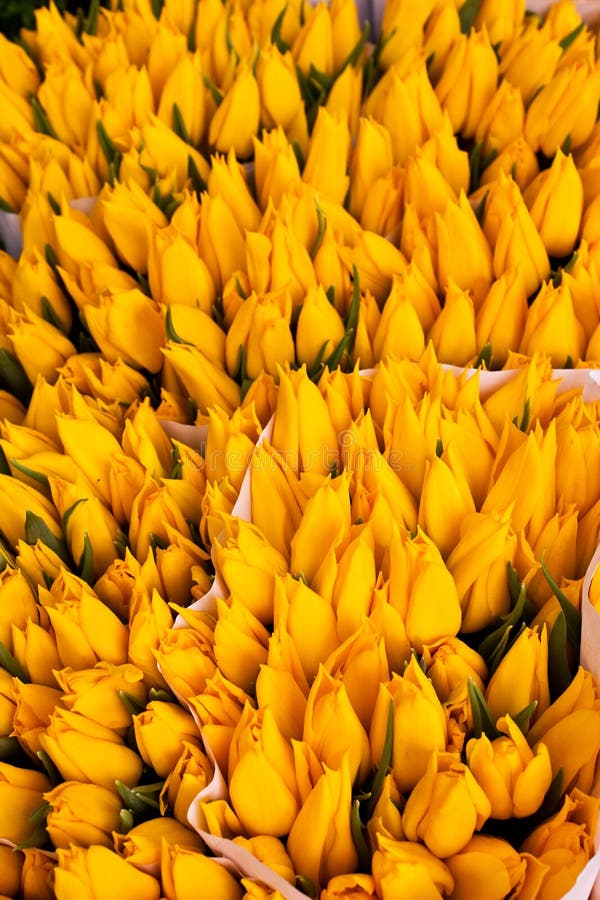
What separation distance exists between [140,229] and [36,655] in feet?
1.13

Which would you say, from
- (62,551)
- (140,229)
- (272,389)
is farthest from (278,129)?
(62,551)

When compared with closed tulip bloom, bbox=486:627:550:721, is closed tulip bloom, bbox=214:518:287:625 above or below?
above

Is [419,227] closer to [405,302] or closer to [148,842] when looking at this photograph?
[405,302]

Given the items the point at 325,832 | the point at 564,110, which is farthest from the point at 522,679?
the point at 564,110

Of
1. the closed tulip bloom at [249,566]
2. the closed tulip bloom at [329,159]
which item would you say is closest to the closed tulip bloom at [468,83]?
the closed tulip bloom at [329,159]

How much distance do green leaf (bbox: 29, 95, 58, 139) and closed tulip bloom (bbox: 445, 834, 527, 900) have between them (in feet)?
2.21

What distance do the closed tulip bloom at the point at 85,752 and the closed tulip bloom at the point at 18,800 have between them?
2 cm

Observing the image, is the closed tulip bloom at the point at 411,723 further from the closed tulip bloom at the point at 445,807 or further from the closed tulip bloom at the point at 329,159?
the closed tulip bloom at the point at 329,159

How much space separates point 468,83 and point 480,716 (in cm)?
54

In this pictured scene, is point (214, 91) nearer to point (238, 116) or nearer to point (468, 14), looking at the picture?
point (238, 116)

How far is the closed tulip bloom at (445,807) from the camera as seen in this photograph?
0.45 m

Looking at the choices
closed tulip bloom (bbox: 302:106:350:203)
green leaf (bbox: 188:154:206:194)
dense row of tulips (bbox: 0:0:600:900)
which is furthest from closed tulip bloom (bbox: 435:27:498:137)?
green leaf (bbox: 188:154:206:194)

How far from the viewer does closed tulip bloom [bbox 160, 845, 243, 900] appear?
459 millimetres

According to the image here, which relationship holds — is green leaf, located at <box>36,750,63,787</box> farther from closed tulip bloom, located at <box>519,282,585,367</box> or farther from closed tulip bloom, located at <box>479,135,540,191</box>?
closed tulip bloom, located at <box>479,135,540,191</box>
